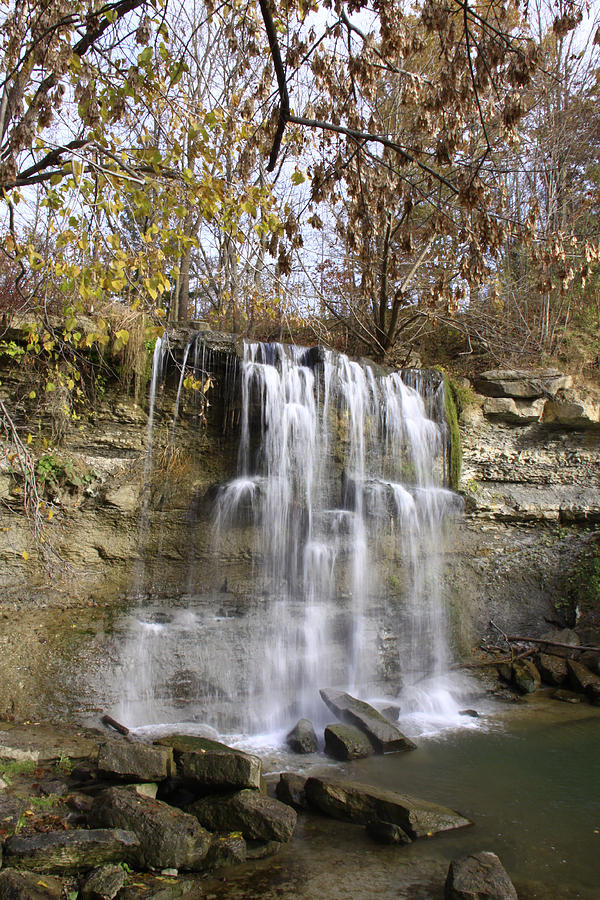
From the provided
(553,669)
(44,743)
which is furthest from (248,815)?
(553,669)

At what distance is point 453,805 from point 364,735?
4.66ft

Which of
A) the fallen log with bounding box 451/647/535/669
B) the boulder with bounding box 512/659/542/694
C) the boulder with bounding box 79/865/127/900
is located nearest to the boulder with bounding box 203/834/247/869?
the boulder with bounding box 79/865/127/900

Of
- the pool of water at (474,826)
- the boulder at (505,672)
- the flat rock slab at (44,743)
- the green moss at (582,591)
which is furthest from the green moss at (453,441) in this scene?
the flat rock slab at (44,743)

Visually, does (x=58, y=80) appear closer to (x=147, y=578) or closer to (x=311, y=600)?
(x=147, y=578)

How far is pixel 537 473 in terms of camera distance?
10.2 m

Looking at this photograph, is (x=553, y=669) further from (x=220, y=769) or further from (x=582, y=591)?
(x=220, y=769)

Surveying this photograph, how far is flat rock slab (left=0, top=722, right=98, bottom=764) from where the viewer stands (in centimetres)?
503

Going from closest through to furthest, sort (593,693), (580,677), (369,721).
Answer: (369,721)
(593,693)
(580,677)

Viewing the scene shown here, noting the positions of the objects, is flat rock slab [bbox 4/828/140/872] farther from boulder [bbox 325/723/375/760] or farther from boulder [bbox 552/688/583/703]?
boulder [bbox 552/688/583/703]

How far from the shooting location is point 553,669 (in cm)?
847

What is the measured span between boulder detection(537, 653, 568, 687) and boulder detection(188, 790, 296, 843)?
5.51 meters

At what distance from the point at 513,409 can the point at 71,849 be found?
341 inches

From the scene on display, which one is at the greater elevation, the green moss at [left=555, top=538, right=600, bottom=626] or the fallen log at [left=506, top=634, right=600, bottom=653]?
the green moss at [left=555, top=538, right=600, bottom=626]

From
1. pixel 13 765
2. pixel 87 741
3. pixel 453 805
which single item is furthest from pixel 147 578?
pixel 453 805
